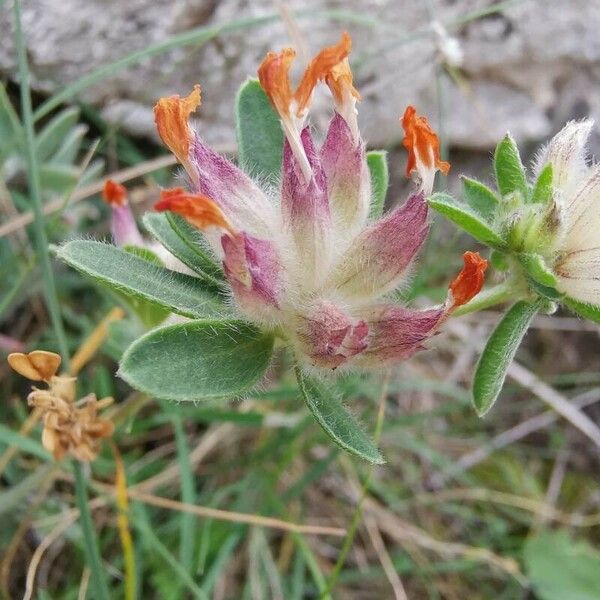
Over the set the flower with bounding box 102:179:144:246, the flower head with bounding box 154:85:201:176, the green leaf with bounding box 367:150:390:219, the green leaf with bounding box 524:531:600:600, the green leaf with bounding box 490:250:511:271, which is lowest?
the green leaf with bounding box 524:531:600:600

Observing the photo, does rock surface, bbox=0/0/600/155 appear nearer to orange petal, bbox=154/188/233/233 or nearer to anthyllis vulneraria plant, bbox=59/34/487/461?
anthyllis vulneraria plant, bbox=59/34/487/461


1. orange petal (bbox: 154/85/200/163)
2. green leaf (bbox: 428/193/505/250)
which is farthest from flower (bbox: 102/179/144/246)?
green leaf (bbox: 428/193/505/250)

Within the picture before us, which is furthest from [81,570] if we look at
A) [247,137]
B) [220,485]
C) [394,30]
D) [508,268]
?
[394,30]

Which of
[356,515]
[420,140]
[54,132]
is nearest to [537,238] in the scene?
[420,140]

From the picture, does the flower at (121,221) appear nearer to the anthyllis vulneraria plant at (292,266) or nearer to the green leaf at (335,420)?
the anthyllis vulneraria plant at (292,266)

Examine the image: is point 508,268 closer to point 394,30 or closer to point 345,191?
point 345,191

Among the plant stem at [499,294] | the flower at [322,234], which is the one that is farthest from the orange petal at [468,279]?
the plant stem at [499,294]

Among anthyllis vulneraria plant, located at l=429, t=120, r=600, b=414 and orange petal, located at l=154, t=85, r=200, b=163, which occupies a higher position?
orange petal, located at l=154, t=85, r=200, b=163
